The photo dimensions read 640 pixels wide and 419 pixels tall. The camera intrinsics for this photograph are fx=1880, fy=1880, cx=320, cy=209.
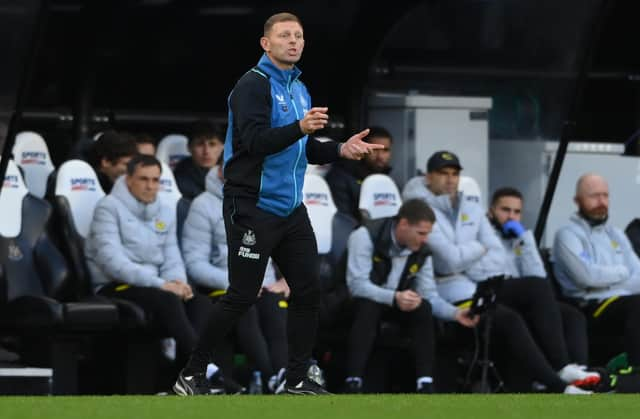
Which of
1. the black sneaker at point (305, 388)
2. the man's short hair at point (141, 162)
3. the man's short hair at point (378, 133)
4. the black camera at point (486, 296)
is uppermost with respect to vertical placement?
the man's short hair at point (378, 133)

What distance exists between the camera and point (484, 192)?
1418 cm

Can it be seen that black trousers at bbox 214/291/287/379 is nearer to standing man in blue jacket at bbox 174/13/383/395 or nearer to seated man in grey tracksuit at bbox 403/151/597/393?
seated man in grey tracksuit at bbox 403/151/597/393

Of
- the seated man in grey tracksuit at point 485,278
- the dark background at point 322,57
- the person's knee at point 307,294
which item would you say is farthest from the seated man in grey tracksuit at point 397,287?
the person's knee at point 307,294

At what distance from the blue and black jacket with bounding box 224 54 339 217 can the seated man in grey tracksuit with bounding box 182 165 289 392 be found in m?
2.68

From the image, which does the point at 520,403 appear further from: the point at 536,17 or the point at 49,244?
the point at 536,17

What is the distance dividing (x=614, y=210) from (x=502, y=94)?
4.10ft

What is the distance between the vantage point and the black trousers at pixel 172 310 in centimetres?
1095

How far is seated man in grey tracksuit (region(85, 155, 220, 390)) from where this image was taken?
434 inches

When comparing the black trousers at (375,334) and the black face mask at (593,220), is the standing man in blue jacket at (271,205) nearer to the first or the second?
the black trousers at (375,334)

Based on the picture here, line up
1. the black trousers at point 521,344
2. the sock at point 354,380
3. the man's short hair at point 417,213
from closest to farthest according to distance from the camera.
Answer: the sock at point 354,380, the man's short hair at point 417,213, the black trousers at point 521,344

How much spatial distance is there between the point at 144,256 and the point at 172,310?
0.56 meters

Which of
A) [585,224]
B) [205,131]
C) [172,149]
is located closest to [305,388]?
[205,131]

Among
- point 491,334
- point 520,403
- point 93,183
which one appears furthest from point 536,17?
point 520,403

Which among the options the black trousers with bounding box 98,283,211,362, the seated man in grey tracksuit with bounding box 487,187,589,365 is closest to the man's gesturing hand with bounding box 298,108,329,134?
the black trousers with bounding box 98,283,211,362
